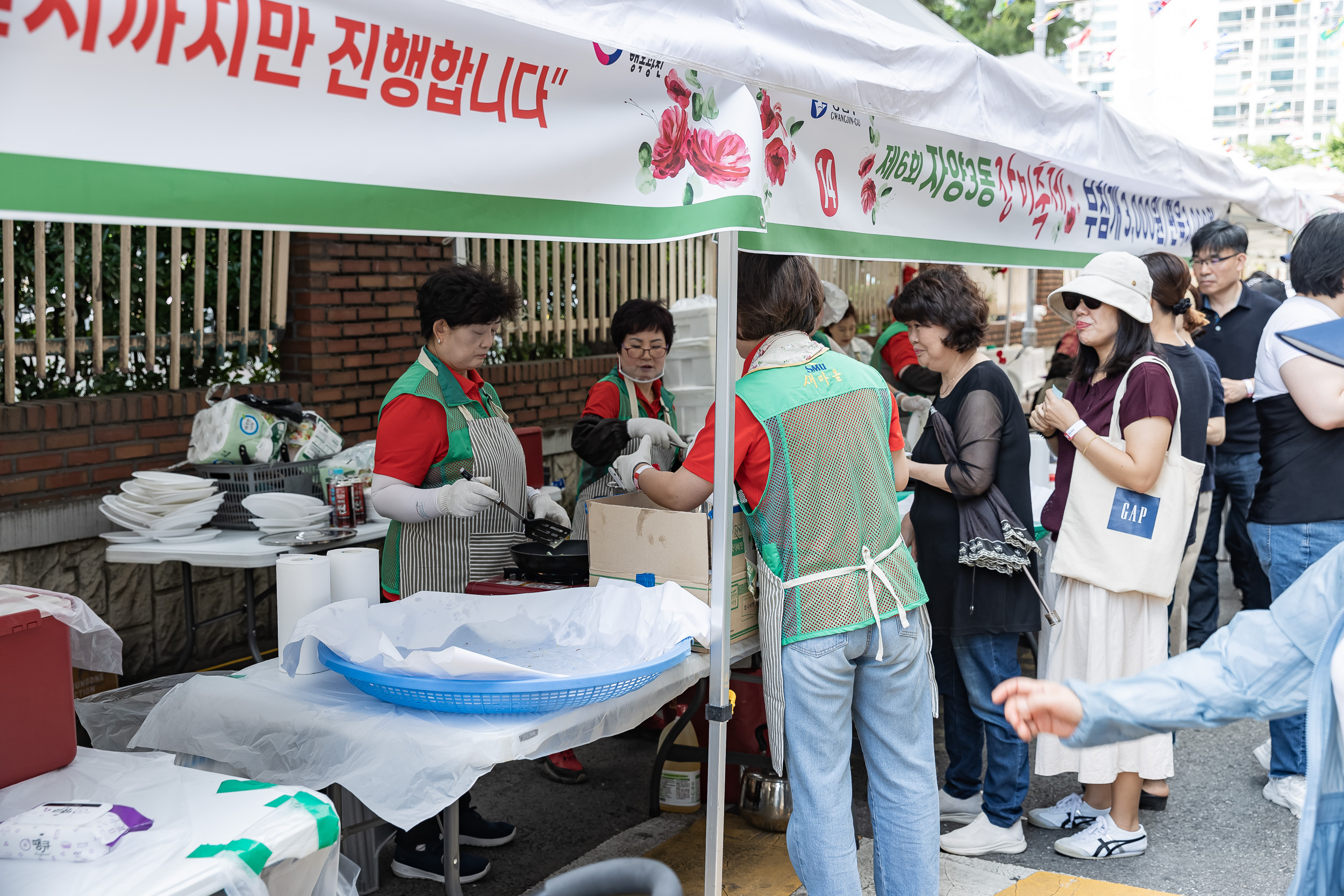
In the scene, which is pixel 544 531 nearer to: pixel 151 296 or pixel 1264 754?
pixel 151 296

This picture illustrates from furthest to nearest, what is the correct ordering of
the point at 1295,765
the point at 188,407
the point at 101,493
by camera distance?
the point at 188,407
the point at 101,493
the point at 1295,765

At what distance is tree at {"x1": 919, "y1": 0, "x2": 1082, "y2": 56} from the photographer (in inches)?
695

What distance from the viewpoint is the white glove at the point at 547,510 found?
3.34 m

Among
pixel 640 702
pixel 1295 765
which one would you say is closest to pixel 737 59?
pixel 640 702

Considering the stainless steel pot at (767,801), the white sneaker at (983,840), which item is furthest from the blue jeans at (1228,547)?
the stainless steel pot at (767,801)

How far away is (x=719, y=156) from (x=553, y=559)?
4.07 feet

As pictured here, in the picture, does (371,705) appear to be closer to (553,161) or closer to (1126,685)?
(553,161)

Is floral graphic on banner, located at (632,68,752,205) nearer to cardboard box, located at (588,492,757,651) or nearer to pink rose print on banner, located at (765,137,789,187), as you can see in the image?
pink rose print on banner, located at (765,137,789,187)

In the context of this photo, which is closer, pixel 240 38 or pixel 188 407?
pixel 240 38

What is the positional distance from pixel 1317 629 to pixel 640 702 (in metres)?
1.34

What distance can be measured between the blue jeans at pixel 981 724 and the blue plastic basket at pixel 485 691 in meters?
1.47

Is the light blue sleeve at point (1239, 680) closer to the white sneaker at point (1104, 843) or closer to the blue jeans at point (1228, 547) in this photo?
the white sneaker at point (1104, 843)

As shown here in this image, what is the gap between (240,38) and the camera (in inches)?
59.6

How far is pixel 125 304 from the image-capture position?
175 inches
